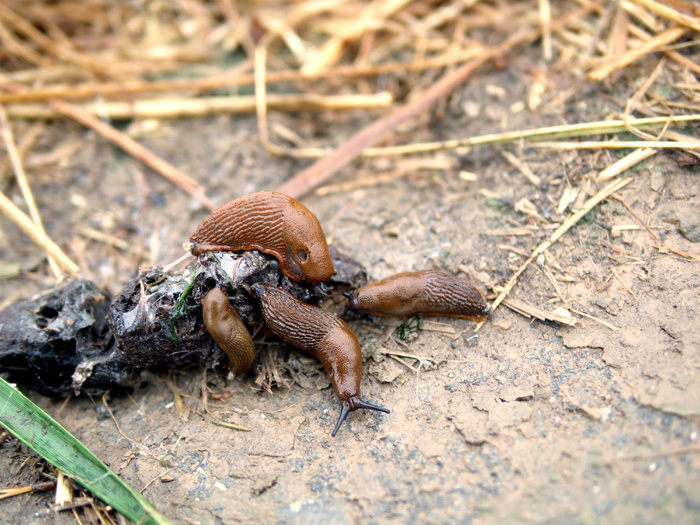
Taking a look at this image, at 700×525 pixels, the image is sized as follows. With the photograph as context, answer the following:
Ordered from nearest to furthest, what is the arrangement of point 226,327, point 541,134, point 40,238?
1. point 226,327
2. point 40,238
3. point 541,134

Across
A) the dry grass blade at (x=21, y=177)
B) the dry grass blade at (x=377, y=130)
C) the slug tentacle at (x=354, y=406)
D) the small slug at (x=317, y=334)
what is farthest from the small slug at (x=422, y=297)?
the dry grass blade at (x=21, y=177)

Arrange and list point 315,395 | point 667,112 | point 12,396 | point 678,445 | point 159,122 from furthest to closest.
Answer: point 159,122, point 667,112, point 315,395, point 12,396, point 678,445

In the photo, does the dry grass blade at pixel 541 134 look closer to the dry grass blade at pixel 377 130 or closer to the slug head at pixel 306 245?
the dry grass blade at pixel 377 130

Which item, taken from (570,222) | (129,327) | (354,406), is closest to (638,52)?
(570,222)

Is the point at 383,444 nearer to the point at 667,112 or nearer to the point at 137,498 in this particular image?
the point at 137,498

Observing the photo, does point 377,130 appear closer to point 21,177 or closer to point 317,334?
point 317,334

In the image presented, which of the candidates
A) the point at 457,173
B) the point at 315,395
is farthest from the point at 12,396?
the point at 457,173

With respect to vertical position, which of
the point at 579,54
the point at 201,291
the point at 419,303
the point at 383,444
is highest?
the point at 579,54
